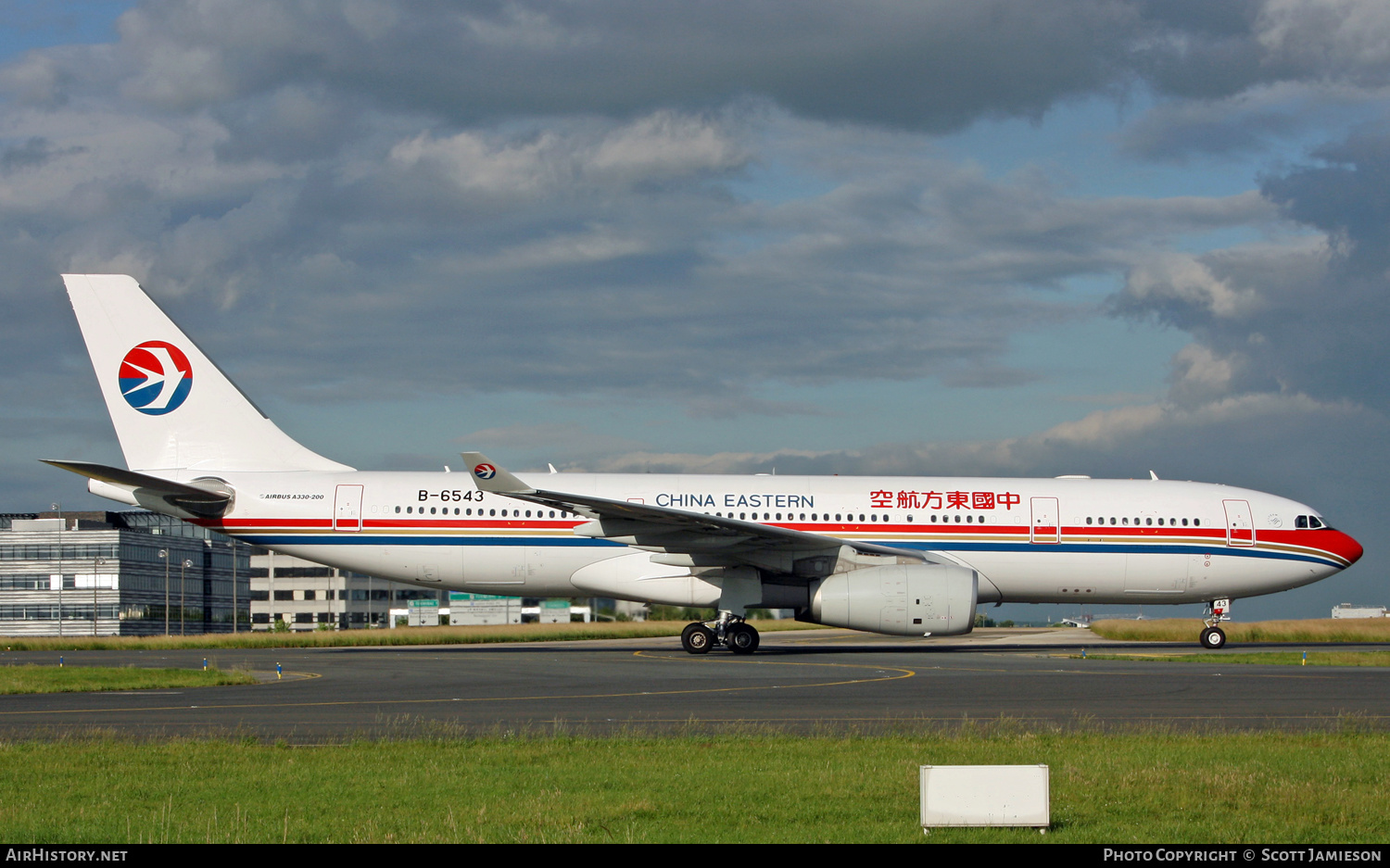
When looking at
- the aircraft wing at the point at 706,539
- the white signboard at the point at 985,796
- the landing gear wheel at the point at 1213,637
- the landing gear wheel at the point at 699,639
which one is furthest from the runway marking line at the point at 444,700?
the landing gear wheel at the point at 1213,637

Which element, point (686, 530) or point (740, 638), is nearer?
point (686, 530)

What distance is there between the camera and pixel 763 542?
2555cm

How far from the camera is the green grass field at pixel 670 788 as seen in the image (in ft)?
24.2

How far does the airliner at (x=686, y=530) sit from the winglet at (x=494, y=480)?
2.82 m

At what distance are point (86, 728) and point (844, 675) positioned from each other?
467 inches

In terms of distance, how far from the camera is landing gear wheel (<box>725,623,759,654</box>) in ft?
88.7

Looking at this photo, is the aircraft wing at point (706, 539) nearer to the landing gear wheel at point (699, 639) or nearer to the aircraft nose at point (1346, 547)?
the landing gear wheel at point (699, 639)

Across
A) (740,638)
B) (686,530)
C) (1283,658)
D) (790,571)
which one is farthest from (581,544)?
(1283,658)

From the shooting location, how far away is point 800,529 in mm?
27641

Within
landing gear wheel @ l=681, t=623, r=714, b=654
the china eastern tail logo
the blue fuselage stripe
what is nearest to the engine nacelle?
the blue fuselage stripe

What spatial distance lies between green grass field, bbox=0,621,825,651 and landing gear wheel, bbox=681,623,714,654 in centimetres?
1303

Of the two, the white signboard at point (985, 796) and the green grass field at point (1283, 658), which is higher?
the white signboard at point (985, 796)

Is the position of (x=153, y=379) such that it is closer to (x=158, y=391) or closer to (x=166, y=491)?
(x=158, y=391)

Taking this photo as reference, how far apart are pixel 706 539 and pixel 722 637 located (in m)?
2.73
